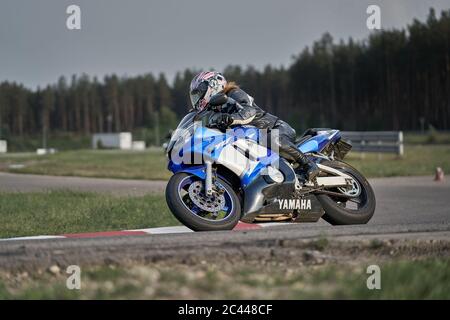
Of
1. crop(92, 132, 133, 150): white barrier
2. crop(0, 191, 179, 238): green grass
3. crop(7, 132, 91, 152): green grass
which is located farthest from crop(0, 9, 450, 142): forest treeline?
crop(0, 191, 179, 238): green grass

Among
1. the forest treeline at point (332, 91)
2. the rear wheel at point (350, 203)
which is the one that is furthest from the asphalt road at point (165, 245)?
the forest treeline at point (332, 91)

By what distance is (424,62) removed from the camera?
80688 millimetres

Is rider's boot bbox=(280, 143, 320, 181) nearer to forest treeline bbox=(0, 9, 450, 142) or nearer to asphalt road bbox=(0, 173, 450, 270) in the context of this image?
asphalt road bbox=(0, 173, 450, 270)

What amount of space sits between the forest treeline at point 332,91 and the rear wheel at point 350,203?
2030 inches

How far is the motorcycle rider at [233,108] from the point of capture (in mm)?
8359

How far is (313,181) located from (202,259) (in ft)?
11.8

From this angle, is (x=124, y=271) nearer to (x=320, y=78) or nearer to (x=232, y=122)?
(x=232, y=122)

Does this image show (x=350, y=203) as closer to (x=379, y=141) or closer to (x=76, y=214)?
(x=76, y=214)

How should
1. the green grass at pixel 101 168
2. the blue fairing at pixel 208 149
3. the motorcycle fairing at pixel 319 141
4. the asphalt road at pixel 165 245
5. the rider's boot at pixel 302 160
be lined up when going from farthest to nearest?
the green grass at pixel 101 168, the motorcycle fairing at pixel 319 141, the rider's boot at pixel 302 160, the blue fairing at pixel 208 149, the asphalt road at pixel 165 245

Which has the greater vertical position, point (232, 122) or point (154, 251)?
point (232, 122)

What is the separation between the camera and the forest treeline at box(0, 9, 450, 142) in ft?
263

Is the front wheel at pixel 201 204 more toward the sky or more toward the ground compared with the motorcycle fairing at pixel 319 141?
more toward the ground

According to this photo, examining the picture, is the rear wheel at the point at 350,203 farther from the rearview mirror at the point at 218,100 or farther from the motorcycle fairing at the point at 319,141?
the rearview mirror at the point at 218,100
